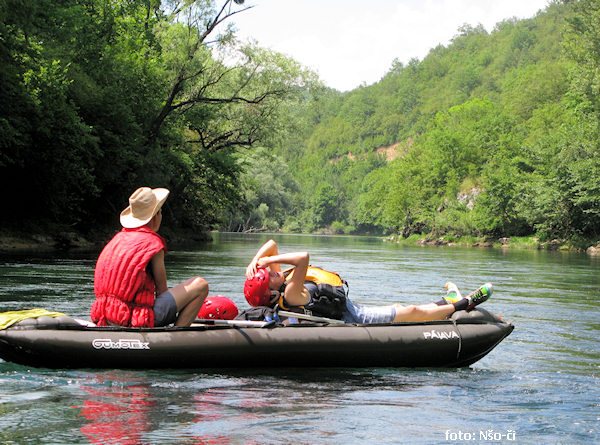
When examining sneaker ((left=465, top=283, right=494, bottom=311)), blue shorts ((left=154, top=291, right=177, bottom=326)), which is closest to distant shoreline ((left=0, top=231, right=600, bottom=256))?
blue shorts ((left=154, top=291, right=177, bottom=326))

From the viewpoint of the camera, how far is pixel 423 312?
22.5 ft

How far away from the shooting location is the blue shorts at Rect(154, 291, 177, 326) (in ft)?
19.8

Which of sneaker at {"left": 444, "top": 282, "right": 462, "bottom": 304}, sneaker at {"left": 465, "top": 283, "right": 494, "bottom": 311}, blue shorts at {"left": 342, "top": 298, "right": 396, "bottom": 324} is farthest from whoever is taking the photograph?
sneaker at {"left": 444, "top": 282, "right": 462, "bottom": 304}

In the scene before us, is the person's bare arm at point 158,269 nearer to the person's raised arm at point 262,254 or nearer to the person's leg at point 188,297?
the person's leg at point 188,297

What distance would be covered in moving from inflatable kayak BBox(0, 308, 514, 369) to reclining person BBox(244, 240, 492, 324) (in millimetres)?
329

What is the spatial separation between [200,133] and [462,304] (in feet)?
86.8

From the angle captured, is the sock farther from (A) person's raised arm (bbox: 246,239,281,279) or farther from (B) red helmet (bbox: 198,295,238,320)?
(B) red helmet (bbox: 198,295,238,320)

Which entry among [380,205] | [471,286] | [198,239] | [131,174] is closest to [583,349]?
[471,286]

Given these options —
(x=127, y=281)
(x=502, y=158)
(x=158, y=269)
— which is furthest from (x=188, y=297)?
(x=502, y=158)

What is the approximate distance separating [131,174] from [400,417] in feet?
72.6

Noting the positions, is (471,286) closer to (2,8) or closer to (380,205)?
(2,8)

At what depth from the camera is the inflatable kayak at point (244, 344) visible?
5.75m

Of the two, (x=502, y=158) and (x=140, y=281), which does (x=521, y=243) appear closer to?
(x=502, y=158)

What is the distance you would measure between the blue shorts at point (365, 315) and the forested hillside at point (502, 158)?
70.6ft
